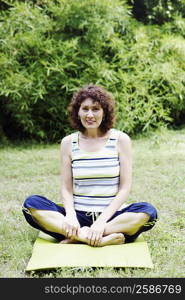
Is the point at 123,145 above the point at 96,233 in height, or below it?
above

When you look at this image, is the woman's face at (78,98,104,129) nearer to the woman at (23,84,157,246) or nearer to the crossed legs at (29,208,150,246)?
the woman at (23,84,157,246)

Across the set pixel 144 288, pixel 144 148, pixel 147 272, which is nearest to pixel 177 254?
pixel 147 272

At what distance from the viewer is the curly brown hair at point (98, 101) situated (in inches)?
109

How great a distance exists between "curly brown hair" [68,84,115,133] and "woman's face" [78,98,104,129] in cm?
3

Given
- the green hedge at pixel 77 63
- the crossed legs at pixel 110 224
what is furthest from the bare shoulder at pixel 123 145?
the green hedge at pixel 77 63

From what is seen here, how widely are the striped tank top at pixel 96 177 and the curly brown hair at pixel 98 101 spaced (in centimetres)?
16

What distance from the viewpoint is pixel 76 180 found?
279 centimetres

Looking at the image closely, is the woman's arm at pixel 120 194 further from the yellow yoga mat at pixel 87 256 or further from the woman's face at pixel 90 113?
the woman's face at pixel 90 113

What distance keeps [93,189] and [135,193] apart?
1.07 m

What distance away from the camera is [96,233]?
2510 mm

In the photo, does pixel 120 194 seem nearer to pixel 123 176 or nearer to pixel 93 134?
pixel 123 176

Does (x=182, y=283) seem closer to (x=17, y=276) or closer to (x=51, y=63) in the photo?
(x=17, y=276)

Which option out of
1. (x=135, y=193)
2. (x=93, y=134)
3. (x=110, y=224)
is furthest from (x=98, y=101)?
(x=135, y=193)

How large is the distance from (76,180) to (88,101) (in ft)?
1.63
